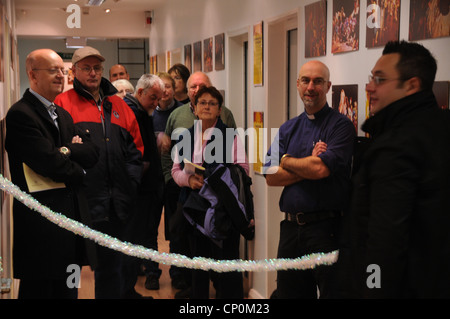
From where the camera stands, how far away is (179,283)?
459 centimetres

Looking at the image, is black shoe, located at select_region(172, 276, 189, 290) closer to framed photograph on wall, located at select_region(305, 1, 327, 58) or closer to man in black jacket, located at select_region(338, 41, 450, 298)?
framed photograph on wall, located at select_region(305, 1, 327, 58)

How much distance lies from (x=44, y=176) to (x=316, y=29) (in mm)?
1743

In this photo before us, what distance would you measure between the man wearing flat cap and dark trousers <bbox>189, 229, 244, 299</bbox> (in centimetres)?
55

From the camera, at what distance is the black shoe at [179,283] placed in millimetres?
4546

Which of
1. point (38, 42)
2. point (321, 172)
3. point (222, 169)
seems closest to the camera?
point (321, 172)

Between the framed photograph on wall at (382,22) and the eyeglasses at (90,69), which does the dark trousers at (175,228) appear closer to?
the eyeglasses at (90,69)

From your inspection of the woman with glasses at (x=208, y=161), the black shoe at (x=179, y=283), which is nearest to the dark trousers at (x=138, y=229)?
the black shoe at (x=179, y=283)

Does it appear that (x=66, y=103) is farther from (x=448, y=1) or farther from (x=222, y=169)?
(x=448, y=1)

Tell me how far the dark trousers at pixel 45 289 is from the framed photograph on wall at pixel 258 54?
2.19 metres

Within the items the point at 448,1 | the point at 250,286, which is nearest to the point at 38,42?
the point at 250,286

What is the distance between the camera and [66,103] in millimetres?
3223

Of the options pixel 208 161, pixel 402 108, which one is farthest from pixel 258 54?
pixel 402 108
